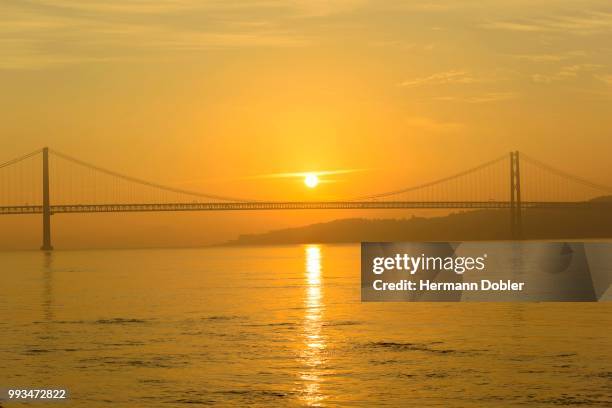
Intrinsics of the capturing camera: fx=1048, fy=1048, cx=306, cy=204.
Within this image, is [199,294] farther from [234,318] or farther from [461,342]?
[461,342]

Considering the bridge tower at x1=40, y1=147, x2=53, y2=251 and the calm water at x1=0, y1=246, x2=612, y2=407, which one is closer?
the calm water at x1=0, y1=246, x2=612, y2=407

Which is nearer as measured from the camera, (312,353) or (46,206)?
(312,353)

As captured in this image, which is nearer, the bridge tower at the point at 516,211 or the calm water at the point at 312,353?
the calm water at the point at 312,353

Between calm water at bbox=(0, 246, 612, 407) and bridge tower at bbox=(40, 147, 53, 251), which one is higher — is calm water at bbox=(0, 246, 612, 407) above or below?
below

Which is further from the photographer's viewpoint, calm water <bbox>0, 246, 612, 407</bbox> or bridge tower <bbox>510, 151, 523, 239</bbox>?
bridge tower <bbox>510, 151, 523, 239</bbox>

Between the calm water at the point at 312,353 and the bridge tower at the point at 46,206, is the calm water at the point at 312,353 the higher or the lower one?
the lower one

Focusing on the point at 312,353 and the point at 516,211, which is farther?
the point at 516,211

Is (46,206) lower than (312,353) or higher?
higher

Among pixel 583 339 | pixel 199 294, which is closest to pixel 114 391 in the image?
pixel 583 339
